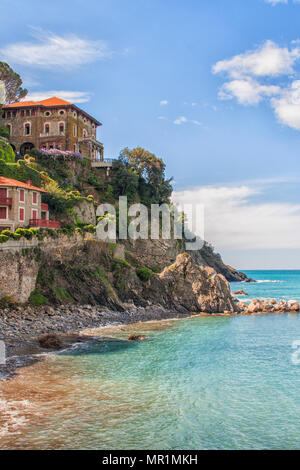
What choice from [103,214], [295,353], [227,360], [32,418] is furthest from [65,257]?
[32,418]

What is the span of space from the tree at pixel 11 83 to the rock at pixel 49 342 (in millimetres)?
61074

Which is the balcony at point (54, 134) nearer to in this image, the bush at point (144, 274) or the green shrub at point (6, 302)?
the bush at point (144, 274)

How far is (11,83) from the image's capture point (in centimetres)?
8056

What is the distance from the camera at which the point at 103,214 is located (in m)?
67.6

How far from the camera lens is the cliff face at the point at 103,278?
4247 cm

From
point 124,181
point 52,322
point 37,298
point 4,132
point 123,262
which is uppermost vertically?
point 4,132

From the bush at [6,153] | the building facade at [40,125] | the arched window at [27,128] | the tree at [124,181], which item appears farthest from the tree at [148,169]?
the bush at [6,153]

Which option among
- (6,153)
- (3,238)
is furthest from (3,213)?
(6,153)

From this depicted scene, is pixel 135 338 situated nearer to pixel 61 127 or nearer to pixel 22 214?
pixel 22 214

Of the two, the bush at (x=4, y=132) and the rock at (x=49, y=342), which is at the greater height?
the bush at (x=4, y=132)

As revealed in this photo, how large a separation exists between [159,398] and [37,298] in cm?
2401

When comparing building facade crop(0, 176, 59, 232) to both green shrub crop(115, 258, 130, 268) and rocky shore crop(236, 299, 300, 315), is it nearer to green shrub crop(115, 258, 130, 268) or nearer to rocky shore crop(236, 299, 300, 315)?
green shrub crop(115, 258, 130, 268)

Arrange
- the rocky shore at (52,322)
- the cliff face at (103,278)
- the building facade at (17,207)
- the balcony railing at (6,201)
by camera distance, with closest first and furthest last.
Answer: the rocky shore at (52,322), the cliff face at (103,278), the balcony railing at (6,201), the building facade at (17,207)

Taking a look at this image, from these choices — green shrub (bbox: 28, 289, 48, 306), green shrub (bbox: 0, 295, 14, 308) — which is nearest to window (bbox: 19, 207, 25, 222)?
green shrub (bbox: 28, 289, 48, 306)
